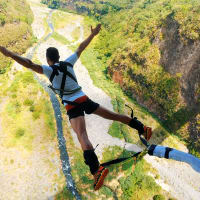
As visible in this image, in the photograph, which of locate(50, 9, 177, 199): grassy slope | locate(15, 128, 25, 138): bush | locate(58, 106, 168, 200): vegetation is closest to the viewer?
locate(58, 106, 168, 200): vegetation

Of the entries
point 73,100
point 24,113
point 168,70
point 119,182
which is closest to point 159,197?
point 119,182

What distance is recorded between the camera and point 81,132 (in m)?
6.25

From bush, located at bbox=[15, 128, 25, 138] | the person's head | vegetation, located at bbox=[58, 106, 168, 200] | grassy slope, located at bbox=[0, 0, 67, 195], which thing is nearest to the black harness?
the person's head

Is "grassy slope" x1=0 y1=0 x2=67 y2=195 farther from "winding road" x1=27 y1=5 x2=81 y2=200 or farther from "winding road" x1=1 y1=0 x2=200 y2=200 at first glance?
"winding road" x1=1 y1=0 x2=200 y2=200

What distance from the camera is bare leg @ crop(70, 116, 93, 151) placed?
20.1ft

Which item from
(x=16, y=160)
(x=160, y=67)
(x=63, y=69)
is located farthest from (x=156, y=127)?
(x=63, y=69)

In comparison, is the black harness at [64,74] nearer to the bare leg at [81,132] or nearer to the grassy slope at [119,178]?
the bare leg at [81,132]

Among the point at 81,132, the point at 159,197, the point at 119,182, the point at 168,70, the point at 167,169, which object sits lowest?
the point at 167,169

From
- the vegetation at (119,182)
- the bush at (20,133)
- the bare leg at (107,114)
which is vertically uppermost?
the bare leg at (107,114)

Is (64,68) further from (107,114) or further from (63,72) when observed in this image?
(107,114)

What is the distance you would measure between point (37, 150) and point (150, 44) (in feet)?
74.7

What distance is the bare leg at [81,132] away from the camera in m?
6.11

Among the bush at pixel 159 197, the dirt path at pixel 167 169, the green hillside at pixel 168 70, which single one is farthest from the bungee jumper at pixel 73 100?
the green hillside at pixel 168 70

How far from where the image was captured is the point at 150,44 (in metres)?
31.0
